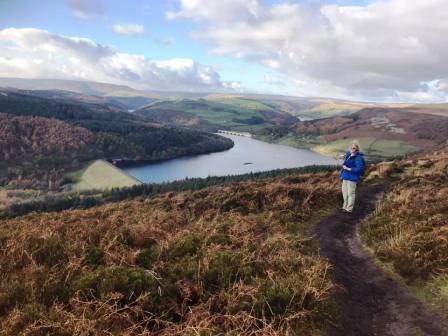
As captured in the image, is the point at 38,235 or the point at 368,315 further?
the point at 38,235

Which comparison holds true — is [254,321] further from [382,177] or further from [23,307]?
[382,177]

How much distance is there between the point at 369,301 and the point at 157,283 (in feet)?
16.7

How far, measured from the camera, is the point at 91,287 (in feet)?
27.7

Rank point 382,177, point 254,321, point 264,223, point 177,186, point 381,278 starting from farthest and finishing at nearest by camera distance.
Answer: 1. point 177,186
2. point 382,177
3. point 264,223
4. point 381,278
5. point 254,321

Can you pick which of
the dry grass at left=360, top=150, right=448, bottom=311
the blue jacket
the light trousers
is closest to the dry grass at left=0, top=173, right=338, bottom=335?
the dry grass at left=360, top=150, right=448, bottom=311

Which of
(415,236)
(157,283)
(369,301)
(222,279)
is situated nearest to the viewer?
(157,283)

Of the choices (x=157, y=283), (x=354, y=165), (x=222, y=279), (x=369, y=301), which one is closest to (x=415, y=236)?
(x=369, y=301)

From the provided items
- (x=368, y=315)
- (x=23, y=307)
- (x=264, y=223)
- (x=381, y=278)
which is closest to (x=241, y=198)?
(x=264, y=223)

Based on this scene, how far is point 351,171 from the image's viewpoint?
1927 centimetres

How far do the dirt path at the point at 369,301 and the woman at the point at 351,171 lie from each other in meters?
5.33

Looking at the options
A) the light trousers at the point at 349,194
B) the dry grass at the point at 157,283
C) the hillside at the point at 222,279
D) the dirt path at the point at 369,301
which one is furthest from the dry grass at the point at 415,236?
the dry grass at the point at 157,283

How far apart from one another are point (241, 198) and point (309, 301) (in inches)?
551

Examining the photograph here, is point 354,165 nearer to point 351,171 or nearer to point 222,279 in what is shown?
point 351,171

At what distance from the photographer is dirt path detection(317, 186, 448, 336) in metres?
8.27
